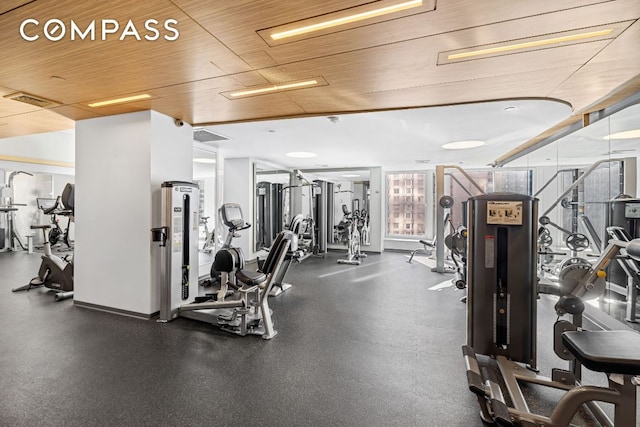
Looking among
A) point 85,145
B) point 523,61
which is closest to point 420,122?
point 523,61

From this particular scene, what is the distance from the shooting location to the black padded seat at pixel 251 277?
9.90ft

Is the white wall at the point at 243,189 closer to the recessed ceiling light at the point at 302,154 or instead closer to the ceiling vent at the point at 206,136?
the recessed ceiling light at the point at 302,154

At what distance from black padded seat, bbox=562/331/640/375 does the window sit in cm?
712

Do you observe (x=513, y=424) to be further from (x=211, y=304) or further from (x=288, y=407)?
(x=211, y=304)

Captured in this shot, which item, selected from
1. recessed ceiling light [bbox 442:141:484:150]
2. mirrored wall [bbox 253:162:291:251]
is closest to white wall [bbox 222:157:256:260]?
mirrored wall [bbox 253:162:291:251]

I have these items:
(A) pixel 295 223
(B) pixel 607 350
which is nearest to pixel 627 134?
(B) pixel 607 350

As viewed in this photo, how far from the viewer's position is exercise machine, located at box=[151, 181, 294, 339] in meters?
3.05

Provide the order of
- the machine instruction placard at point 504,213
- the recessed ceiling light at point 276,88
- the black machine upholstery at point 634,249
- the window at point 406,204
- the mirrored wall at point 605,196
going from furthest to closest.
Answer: the window at point 406,204, the mirrored wall at point 605,196, the recessed ceiling light at point 276,88, the machine instruction placard at point 504,213, the black machine upholstery at point 634,249

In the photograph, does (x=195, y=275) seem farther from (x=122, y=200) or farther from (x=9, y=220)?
(x=9, y=220)

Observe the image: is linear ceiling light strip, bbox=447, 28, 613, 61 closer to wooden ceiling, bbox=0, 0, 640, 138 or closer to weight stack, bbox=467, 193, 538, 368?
wooden ceiling, bbox=0, 0, 640, 138

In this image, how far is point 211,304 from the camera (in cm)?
317

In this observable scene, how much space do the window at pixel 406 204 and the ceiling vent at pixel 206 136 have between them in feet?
17.3

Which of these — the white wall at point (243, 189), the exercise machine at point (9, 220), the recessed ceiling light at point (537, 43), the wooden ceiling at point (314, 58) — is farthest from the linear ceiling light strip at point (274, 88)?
the exercise machine at point (9, 220)

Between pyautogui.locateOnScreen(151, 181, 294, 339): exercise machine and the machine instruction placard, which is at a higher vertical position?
the machine instruction placard
